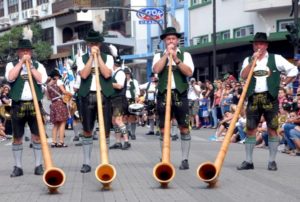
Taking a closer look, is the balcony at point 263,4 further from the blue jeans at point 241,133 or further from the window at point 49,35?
the window at point 49,35

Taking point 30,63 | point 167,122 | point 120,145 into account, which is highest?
point 30,63

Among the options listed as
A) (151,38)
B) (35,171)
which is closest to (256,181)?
(35,171)

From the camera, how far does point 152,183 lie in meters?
9.41

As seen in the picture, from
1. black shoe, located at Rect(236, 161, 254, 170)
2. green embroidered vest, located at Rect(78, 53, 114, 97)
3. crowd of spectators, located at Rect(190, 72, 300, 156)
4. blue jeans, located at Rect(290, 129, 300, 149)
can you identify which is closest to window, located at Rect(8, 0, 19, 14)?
crowd of spectators, located at Rect(190, 72, 300, 156)

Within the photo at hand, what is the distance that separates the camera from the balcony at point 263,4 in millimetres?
31078

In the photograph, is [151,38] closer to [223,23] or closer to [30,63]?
[223,23]

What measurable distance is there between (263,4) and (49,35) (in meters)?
30.6

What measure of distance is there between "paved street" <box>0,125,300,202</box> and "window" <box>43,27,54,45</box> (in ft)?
150

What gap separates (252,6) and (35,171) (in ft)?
76.3

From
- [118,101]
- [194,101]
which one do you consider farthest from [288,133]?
[194,101]

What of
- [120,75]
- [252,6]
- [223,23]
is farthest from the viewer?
[223,23]

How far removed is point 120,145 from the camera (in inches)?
599

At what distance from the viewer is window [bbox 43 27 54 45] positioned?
191 ft

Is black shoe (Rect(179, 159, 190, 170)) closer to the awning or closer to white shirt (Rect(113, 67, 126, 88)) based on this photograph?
white shirt (Rect(113, 67, 126, 88))
